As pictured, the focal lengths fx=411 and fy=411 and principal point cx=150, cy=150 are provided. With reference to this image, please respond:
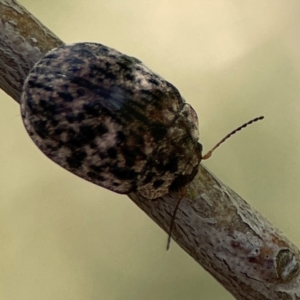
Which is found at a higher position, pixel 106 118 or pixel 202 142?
pixel 202 142

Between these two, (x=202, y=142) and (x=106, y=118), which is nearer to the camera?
(x=106, y=118)

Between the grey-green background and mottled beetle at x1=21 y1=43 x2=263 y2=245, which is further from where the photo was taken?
the grey-green background

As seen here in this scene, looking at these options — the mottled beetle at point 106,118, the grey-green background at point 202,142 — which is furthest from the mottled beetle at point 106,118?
the grey-green background at point 202,142

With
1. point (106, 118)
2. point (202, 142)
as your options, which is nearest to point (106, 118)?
point (106, 118)

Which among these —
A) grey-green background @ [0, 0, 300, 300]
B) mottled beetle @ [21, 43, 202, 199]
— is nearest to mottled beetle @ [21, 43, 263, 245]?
mottled beetle @ [21, 43, 202, 199]

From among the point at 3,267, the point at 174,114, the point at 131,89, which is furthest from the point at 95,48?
the point at 3,267

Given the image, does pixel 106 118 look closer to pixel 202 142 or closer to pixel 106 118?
pixel 106 118

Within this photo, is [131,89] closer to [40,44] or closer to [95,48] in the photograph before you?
[95,48]

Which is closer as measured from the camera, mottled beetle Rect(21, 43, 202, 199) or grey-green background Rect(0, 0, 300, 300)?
mottled beetle Rect(21, 43, 202, 199)

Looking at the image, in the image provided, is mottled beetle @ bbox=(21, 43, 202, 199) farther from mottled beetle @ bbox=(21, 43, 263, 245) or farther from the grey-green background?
the grey-green background

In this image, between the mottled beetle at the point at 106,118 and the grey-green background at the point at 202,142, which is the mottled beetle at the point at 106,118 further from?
the grey-green background at the point at 202,142
